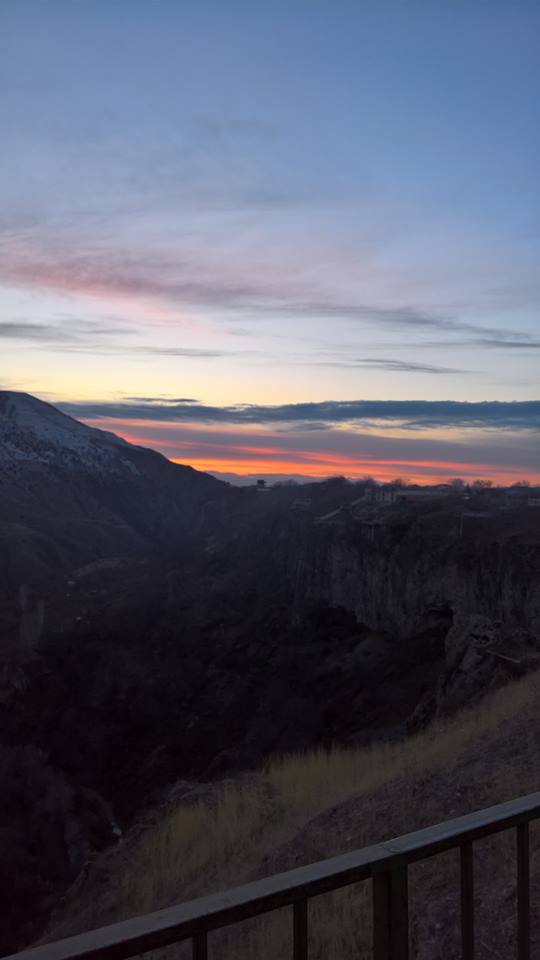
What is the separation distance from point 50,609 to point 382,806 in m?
58.4

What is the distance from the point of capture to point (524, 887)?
2.69 meters

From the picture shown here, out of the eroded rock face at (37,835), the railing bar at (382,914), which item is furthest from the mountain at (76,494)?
the railing bar at (382,914)

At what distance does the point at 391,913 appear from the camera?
96.1 inches

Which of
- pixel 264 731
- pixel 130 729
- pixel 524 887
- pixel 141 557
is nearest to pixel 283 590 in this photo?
pixel 130 729

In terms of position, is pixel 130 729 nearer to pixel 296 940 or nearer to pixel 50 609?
pixel 50 609

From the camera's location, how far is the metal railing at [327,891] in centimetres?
199

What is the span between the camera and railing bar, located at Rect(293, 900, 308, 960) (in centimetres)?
227

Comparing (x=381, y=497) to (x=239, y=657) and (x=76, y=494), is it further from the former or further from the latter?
(x=76, y=494)

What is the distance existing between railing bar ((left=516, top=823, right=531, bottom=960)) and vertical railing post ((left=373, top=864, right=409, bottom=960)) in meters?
0.45

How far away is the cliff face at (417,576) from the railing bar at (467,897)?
1044 inches

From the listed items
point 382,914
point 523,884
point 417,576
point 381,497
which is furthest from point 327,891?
point 381,497

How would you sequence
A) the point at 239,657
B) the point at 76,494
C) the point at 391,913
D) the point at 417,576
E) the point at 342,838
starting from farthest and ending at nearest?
the point at 76,494
the point at 239,657
the point at 417,576
the point at 342,838
the point at 391,913

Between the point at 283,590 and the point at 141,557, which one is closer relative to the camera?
the point at 283,590

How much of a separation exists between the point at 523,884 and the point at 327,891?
→ 85 centimetres
